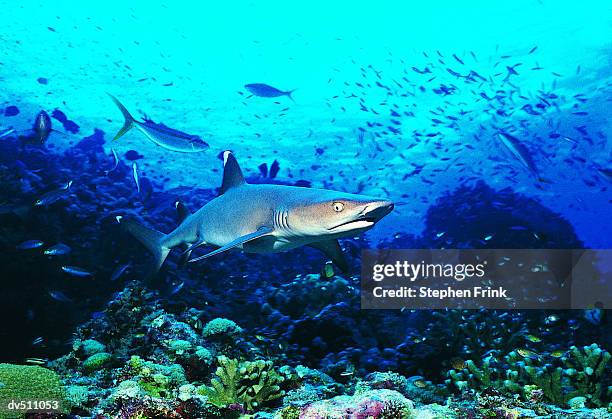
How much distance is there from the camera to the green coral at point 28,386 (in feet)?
12.9

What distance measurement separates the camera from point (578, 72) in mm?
21047

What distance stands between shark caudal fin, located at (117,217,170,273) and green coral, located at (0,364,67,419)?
287 cm

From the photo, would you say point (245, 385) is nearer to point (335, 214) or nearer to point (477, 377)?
point (335, 214)

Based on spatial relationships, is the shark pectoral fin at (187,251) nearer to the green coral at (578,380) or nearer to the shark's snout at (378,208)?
the shark's snout at (378,208)

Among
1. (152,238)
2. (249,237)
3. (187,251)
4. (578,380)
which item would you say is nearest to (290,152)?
(152,238)

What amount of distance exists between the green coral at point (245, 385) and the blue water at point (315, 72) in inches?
612

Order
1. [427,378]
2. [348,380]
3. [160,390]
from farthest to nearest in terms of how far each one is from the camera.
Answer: [427,378] < [348,380] < [160,390]

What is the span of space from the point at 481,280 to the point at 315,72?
1491cm

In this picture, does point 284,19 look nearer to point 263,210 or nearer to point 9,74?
point 9,74

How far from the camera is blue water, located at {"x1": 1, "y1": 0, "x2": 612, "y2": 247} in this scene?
20.2 meters

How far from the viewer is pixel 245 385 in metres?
5.05

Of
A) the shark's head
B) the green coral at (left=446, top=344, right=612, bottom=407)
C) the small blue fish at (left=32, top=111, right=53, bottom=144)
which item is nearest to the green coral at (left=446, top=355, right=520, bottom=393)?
the green coral at (left=446, top=344, right=612, bottom=407)

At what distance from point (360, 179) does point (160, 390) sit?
2826 cm

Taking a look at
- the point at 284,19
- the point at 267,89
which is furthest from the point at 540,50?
the point at 267,89
